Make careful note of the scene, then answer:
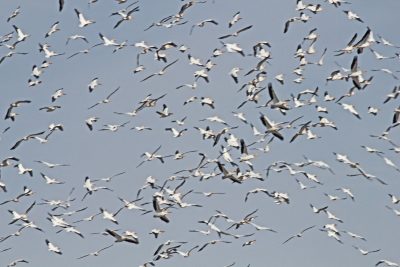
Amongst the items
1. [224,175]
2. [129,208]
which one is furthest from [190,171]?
[224,175]

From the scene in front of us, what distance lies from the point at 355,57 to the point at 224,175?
970 centimetres

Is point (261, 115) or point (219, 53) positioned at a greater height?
point (219, 53)

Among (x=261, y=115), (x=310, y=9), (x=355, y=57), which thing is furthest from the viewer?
(x=310, y=9)

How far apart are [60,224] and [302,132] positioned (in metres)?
16.3

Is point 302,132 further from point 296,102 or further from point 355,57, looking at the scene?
point 355,57

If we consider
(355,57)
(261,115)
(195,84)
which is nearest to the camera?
(261,115)

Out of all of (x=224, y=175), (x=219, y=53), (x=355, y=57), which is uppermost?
(x=219, y=53)

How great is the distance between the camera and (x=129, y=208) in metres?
69.6

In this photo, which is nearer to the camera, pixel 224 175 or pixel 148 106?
pixel 224 175

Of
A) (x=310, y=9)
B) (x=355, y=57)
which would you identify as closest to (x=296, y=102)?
(x=310, y=9)

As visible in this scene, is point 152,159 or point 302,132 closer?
point 302,132

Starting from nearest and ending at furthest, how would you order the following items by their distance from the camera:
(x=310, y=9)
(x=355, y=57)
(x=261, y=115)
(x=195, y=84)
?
(x=261, y=115) < (x=355, y=57) < (x=310, y=9) < (x=195, y=84)

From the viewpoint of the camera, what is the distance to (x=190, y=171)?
71938 millimetres

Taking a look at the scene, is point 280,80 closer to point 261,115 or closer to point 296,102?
point 296,102
